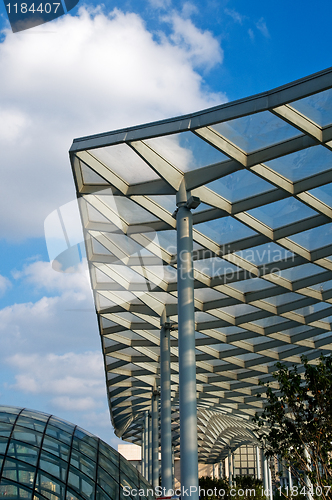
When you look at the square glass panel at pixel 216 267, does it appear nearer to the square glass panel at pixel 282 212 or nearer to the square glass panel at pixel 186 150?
the square glass panel at pixel 282 212

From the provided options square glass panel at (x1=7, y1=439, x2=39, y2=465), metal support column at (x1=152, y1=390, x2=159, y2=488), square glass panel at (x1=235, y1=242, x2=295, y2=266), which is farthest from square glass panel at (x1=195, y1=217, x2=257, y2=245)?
metal support column at (x1=152, y1=390, x2=159, y2=488)

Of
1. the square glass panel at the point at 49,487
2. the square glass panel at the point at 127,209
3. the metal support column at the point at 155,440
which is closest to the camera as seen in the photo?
the square glass panel at the point at 49,487

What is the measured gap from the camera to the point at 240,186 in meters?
14.9

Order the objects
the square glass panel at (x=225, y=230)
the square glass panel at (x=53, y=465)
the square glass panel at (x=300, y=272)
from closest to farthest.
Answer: the square glass panel at (x=53, y=465) → the square glass panel at (x=225, y=230) → the square glass panel at (x=300, y=272)

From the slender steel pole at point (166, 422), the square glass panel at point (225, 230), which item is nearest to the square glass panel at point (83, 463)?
the slender steel pole at point (166, 422)

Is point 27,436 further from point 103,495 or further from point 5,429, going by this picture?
point 103,495

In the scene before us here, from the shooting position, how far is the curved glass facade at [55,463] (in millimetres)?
10570

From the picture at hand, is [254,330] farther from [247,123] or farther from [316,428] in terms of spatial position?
[247,123]

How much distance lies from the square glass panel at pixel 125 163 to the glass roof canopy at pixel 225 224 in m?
0.03

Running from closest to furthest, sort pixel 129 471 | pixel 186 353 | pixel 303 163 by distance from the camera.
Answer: pixel 186 353 < pixel 303 163 < pixel 129 471

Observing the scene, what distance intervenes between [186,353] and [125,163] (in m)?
5.81

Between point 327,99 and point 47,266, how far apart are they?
11.5 metres

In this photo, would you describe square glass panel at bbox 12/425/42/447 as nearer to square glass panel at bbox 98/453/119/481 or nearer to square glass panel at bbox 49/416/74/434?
square glass panel at bbox 49/416/74/434

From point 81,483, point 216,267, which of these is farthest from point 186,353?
point 216,267
